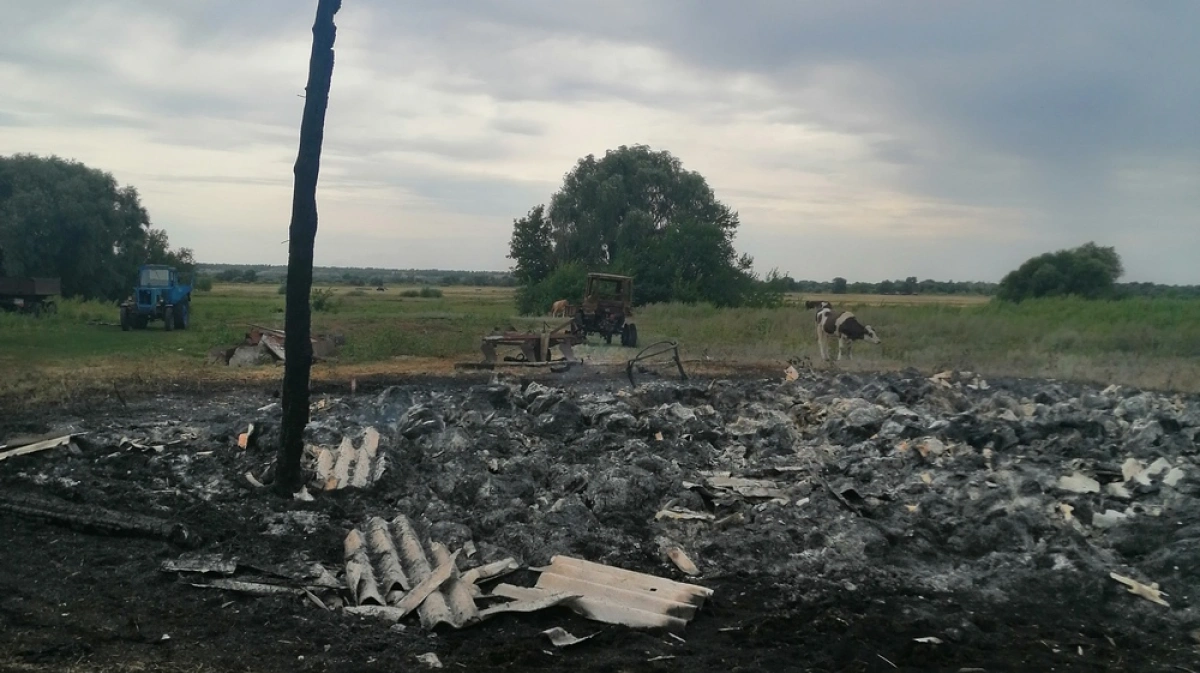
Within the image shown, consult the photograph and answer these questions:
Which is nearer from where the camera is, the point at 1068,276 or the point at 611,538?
the point at 611,538

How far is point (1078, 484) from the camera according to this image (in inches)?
328

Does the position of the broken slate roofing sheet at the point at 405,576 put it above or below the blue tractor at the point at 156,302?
below

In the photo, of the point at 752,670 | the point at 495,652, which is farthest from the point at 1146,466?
the point at 495,652

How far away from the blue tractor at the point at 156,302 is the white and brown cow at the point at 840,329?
19.7 metres

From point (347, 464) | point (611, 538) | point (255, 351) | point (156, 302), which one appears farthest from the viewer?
point (156, 302)

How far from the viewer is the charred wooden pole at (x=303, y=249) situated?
7.60 m

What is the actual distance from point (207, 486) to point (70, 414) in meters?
5.00

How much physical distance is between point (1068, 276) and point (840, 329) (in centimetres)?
2716

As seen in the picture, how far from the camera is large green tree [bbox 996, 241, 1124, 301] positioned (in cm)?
4159

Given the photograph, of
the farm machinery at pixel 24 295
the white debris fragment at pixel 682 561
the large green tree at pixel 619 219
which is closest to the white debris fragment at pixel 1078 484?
the white debris fragment at pixel 682 561

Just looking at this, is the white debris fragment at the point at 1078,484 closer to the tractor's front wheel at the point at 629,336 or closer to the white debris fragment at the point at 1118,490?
the white debris fragment at the point at 1118,490

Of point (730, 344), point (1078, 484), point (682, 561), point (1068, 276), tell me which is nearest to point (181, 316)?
point (730, 344)

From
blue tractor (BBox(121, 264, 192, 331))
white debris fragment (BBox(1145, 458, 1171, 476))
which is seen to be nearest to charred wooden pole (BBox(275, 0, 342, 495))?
white debris fragment (BBox(1145, 458, 1171, 476))

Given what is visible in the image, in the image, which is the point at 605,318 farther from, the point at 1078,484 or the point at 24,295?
the point at 24,295
